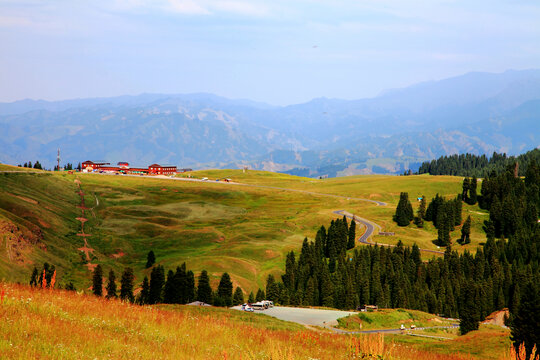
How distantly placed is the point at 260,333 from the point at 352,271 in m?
112

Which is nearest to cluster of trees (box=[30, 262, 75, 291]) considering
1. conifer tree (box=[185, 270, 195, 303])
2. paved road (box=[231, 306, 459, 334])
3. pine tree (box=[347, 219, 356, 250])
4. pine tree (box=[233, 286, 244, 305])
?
conifer tree (box=[185, 270, 195, 303])

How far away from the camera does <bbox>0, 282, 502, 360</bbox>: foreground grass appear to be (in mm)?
14367

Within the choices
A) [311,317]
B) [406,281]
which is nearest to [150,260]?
[406,281]

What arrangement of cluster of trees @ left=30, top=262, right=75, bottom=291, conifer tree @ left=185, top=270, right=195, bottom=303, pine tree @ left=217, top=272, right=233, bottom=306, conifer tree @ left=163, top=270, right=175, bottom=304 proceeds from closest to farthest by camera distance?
cluster of trees @ left=30, top=262, right=75, bottom=291 < conifer tree @ left=163, top=270, right=175, bottom=304 < conifer tree @ left=185, top=270, right=195, bottom=303 < pine tree @ left=217, top=272, right=233, bottom=306

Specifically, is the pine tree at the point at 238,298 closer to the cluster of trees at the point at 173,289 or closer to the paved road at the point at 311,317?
the cluster of trees at the point at 173,289

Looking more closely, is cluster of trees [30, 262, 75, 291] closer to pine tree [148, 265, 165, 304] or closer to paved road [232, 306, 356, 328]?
pine tree [148, 265, 165, 304]

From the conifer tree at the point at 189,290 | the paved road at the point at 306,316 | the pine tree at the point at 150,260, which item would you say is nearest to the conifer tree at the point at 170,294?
the conifer tree at the point at 189,290

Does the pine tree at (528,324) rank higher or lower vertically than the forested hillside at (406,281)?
higher

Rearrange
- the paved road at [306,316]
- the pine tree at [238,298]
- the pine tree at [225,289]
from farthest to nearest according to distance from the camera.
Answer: the pine tree at [225,289], the pine tree at [238,298], the paved road at [306,316]

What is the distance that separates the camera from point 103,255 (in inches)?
5896

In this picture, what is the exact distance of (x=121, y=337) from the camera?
16781 millimetres

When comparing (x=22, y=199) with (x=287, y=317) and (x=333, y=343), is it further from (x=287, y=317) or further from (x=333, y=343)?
(x=333, y=343)

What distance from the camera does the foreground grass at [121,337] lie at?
14.4 metres

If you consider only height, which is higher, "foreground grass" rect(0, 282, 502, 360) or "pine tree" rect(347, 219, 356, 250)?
"foreground grass" rect(0, 282, 502, 360)
